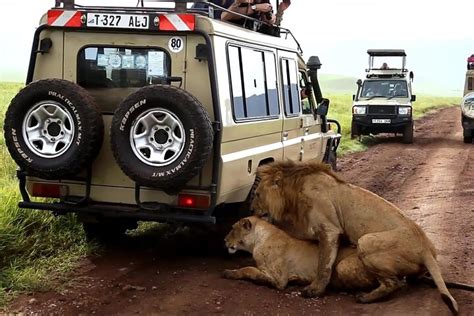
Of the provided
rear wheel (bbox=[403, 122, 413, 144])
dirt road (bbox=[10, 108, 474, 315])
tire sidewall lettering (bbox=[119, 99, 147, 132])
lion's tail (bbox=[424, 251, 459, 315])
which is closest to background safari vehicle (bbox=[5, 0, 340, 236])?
tire sidewall lettering (bbox=[119, 99, 147, 132])

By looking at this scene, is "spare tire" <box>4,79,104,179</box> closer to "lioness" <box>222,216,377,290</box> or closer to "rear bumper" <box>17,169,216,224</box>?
"rear bumper" <box>17,169,216,224</box>

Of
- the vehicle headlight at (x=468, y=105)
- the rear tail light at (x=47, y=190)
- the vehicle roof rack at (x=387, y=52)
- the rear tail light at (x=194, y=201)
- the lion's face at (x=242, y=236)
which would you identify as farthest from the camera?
the vehicle roof rack at (x=387, y=52)

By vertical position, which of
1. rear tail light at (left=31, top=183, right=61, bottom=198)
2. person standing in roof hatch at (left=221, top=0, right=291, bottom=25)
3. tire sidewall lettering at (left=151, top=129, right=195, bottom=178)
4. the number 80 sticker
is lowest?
rear tail light at (left=31, top=183, right=61, bottom=198)

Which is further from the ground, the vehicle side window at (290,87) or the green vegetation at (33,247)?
the vehicle side window at (290,87)

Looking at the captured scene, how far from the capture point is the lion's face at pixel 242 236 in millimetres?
6211

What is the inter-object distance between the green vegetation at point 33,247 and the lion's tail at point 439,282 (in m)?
2.92

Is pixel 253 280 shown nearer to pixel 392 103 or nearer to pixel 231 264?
pixel 231 264

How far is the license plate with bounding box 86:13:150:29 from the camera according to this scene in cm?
609

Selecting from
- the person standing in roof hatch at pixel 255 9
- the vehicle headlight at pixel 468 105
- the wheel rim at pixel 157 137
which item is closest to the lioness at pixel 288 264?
the wheel rim at pixel 157 137

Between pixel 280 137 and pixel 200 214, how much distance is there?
74.1 inches

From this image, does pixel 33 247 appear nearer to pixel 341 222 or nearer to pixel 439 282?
pixel 341 222

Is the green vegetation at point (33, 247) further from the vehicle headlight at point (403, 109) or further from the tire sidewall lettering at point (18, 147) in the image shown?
the vehicle headlight at point (403, 109)

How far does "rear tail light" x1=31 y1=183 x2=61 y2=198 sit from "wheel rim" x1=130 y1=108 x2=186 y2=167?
3.28 feet

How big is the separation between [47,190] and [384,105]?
584 inches
